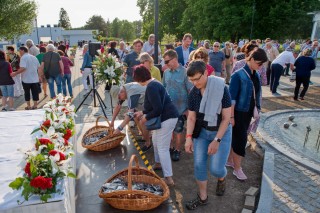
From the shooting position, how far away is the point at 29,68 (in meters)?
7.54

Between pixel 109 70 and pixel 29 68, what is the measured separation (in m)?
3.00

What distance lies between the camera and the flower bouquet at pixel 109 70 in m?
6.13

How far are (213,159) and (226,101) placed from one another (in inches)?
30.8

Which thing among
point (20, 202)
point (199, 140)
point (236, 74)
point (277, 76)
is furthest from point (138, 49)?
point (277, 76)

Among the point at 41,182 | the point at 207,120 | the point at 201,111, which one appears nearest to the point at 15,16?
the point at 201,111

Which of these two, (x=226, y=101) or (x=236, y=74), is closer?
(x=226, y=101)

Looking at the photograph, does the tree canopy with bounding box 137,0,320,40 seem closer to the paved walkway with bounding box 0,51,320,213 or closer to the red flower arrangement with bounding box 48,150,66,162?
the paved walkway with bounding box 0,51,320,213

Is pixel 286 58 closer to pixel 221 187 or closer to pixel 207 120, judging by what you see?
pixel 221 187

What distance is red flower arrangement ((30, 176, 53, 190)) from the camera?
2100 millimetres

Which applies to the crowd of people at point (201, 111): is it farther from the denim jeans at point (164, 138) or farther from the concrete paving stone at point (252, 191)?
the concrete paving stone at point (252, 191)

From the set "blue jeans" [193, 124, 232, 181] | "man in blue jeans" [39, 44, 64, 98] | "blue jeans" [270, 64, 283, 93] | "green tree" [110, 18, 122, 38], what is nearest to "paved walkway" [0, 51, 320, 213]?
"blue jeans" [193, 124, 232, 181]

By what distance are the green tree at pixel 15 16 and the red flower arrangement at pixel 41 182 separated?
27.7m

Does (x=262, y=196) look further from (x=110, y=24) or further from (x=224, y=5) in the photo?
(x=110, y=24)

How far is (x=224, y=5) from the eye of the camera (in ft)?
95.9
